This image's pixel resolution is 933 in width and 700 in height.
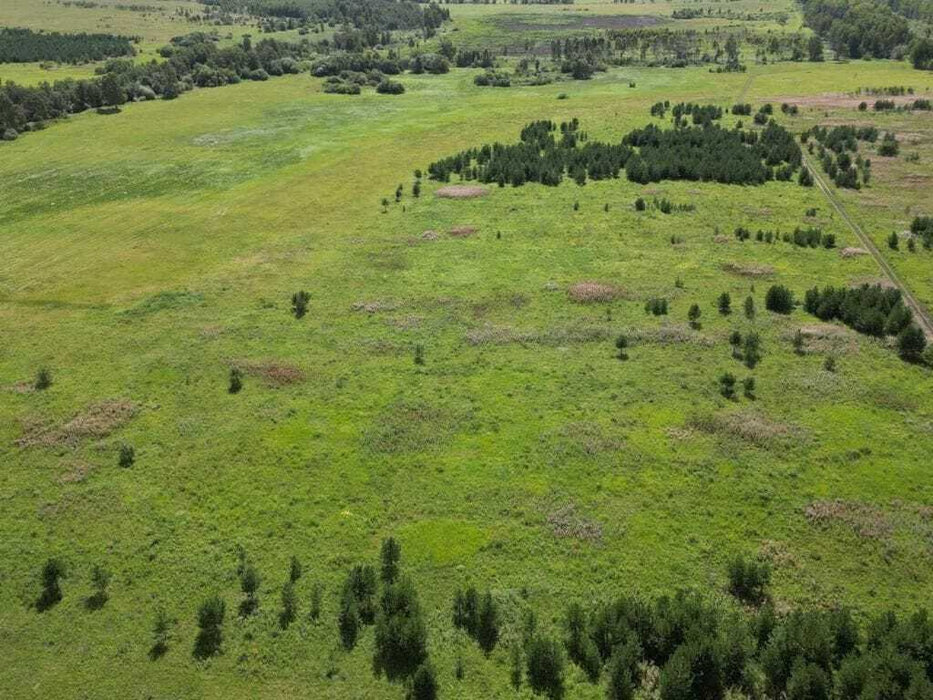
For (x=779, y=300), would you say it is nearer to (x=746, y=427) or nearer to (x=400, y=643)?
(x=746, y=427)

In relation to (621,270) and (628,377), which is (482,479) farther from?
(621,270)

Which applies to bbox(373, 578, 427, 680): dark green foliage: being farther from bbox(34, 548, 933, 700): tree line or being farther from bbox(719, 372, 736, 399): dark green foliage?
bbox(719, 372, 736, 399): dark green foliage

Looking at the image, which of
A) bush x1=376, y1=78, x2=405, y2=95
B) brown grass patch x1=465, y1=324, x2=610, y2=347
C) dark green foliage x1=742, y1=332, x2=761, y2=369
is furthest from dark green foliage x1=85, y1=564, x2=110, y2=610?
bush x1=376, y1=78, x2=405, y2=95

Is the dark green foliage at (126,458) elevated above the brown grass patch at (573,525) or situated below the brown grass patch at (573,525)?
above

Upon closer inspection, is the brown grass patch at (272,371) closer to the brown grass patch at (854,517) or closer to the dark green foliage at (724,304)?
the brown grass patch at (854,517)

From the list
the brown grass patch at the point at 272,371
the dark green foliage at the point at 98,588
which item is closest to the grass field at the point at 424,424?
the brown grass patch at the point at 272,371

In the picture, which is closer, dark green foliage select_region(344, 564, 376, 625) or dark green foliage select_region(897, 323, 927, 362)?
dark green foliage select_region(344, 564, 376, 625)

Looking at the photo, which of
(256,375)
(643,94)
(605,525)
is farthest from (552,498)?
(643,94)
